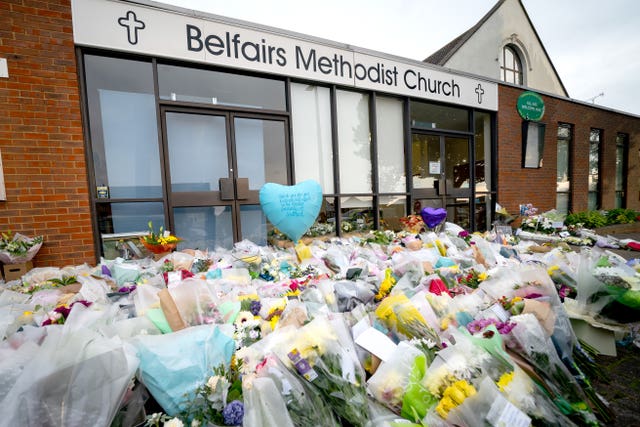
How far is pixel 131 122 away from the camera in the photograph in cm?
336

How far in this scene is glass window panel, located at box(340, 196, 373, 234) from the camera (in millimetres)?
4598

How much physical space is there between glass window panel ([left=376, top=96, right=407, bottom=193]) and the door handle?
2.60 metres

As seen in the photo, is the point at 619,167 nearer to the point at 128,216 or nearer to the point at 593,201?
the point at 593,201

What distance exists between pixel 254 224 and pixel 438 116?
4301 millimetres

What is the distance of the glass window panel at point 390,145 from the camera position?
4.85 meters

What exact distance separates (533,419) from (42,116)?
463 centimetres

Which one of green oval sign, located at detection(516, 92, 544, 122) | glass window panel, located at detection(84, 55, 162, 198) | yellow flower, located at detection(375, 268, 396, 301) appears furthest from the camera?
green oval sign, located at detection(516, 92, 544, 122)

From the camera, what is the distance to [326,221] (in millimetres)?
4453

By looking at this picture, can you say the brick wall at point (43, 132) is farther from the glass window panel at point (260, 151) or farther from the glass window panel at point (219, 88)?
the glass window panel at point (260, 151)

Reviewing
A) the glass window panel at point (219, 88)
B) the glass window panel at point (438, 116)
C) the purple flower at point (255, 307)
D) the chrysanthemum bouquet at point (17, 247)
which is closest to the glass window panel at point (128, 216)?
the chrysanthemum bouquet at point (17, 247)

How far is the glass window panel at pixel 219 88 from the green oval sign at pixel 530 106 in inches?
225

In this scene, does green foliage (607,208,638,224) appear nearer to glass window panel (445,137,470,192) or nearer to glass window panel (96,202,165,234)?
glass window panel (445,137,470,192)

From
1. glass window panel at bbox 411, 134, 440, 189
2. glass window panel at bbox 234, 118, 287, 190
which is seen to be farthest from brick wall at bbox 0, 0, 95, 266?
glass window panel at bbox 411, 134, 440, 189

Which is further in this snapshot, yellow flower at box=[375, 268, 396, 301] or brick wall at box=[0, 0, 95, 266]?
brick wall at box=[0, 0, 95, 266]
